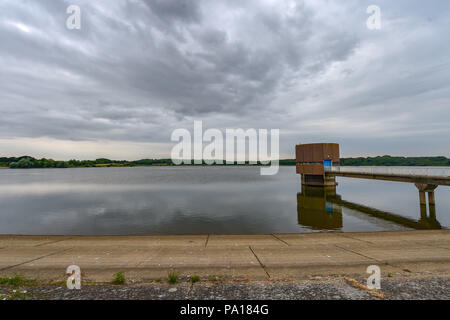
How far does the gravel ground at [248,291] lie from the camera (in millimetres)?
5414

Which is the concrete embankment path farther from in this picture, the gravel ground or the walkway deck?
the walkway deck

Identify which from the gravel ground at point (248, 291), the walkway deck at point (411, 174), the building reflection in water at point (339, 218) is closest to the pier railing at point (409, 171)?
the walkway deck at point (411, 174)

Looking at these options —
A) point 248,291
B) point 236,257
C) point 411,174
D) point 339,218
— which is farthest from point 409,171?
point 248,291

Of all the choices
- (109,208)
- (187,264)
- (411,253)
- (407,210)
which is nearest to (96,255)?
A: (187,264)

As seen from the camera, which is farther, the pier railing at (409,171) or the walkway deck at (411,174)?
the pier railing at (409,171)

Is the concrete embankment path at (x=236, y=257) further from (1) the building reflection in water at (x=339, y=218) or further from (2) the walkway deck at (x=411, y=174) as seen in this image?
(2) the walkway deck at (x=411, y=174)

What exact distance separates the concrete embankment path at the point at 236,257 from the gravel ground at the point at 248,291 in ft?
2.40

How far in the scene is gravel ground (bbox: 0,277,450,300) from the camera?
5414 mm

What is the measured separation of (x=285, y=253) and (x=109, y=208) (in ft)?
89.6

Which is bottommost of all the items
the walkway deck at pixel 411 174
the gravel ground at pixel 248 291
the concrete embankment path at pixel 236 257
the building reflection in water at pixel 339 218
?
the building reflection in water at pixel 339 218

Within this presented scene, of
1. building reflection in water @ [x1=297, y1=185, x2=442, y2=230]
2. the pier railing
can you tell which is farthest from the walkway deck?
building reflection in water @ [x1=297, y1=185, x2=442, y2=230]

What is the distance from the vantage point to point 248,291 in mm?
5711
